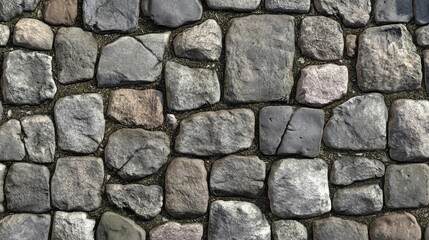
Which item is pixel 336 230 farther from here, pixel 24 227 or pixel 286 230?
pixel 24 227

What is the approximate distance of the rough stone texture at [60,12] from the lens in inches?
84.6

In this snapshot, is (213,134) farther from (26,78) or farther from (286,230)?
(26,78)

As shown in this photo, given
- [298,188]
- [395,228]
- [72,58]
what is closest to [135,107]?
[72,58]

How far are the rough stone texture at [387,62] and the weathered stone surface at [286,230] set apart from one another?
54cm

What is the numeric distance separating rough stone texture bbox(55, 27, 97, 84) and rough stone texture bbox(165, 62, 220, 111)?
0.28 m

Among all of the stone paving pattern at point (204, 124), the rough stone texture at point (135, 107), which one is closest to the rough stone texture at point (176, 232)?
the stone paving pattern at point (204, 124)

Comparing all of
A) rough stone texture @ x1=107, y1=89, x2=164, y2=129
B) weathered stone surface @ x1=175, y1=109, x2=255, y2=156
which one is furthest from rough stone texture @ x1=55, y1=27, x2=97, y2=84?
weathered stone surface @ x1=175, y1=109, x2=255, y2=156

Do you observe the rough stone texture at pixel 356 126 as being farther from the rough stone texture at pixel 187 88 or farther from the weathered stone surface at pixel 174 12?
the weathered stone surface at pixel 174 12

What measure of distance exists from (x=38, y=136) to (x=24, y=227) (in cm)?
32

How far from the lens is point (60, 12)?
7.06 feet

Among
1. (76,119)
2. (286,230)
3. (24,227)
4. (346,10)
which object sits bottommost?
(24,227)

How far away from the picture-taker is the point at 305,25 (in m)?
2.17

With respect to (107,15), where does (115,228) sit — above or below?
below

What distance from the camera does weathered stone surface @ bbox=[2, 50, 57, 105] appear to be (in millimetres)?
2117
